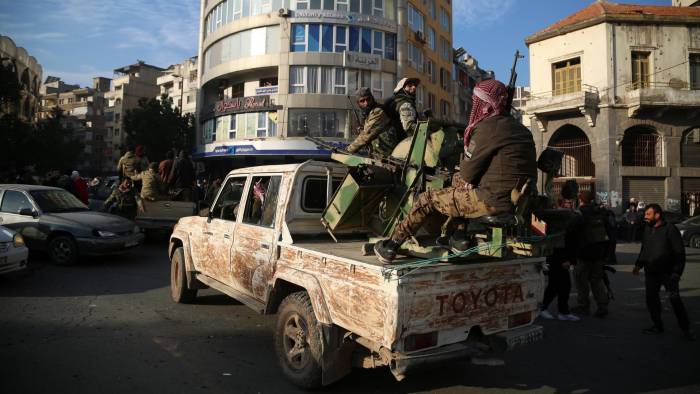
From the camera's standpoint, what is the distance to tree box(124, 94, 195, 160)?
113 feet

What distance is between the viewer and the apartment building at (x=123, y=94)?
67625mm

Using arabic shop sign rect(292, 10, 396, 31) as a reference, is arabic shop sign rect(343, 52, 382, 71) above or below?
below

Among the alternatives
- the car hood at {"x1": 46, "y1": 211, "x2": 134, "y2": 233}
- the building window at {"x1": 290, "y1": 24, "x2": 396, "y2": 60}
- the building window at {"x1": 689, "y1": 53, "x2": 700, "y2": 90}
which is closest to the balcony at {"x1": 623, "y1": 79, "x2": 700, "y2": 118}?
the building window at {"x1": 689, "y1": 53, "x2": 700, "y2": 90}

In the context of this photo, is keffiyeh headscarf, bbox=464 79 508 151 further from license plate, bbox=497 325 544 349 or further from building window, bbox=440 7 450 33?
building window, bbox=440 7 450 33

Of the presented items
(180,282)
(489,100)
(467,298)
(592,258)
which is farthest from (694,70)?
(180,282)

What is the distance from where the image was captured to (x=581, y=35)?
78.7 ft

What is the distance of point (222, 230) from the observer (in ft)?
16.8

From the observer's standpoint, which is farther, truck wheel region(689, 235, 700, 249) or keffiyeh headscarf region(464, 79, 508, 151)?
truck wheel region(689, 235, 700, 249)

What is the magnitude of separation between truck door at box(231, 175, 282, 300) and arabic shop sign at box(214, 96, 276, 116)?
25386 mm

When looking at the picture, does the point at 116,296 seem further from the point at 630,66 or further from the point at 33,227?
the point at 630,66

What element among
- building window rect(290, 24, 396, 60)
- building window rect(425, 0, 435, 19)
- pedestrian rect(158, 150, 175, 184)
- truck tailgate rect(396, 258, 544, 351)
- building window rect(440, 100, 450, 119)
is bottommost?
truck tailgate rect(396, 258, 544, 351)

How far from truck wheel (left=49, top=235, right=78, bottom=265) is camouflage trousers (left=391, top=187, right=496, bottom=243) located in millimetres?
7519

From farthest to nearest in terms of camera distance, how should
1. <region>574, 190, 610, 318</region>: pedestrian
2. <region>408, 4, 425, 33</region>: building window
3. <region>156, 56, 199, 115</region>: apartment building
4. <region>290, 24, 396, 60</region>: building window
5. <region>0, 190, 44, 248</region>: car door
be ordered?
<region>156, 56, 199, 115</region>: apartment building < <region>408, 4, 425, 33</region>: building window < <region>290, 24, 396, 60</region>: building window < <region>0, 190, 44, 248</region>: car door < <region>574, 190, 610, 318</region>: pedestrian

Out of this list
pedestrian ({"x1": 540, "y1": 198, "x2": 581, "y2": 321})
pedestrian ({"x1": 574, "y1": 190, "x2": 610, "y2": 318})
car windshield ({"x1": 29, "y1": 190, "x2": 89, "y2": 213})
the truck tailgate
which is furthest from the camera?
car windshield ({"x1": 29, "y1": 190, "x2": 89, "y2": 213})
